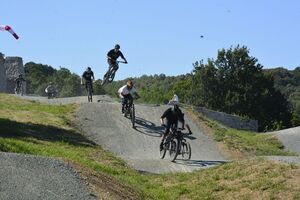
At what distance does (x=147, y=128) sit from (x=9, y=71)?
92.7 ft

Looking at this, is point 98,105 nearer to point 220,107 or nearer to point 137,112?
point 137,112

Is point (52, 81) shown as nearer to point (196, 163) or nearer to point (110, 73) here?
point (110, 73)

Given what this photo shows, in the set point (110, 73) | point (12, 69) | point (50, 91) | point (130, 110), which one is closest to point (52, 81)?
point (12, 69)

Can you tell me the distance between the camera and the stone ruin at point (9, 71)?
4787 centimetres

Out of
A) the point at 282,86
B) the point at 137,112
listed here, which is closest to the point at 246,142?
the point at 137,112

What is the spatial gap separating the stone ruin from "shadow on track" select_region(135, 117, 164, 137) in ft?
80.8

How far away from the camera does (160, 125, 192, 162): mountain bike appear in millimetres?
18531

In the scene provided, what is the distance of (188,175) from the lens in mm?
15391

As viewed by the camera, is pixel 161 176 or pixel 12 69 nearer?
pixel 161 176

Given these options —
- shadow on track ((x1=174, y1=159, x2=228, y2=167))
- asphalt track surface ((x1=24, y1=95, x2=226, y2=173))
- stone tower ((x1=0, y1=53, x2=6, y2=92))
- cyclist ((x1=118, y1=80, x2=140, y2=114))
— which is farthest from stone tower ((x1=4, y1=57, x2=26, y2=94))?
shadow on track ((x1=174, y1=159, x2=228, y2=167))

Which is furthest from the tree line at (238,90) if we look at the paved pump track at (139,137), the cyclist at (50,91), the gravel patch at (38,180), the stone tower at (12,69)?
the gravel patch at (38,180)

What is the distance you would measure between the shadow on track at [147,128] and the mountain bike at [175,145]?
419cm

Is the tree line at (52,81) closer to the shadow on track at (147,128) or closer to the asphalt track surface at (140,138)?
the asphalt track surface at (140,138)

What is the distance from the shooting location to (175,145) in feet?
61.3
